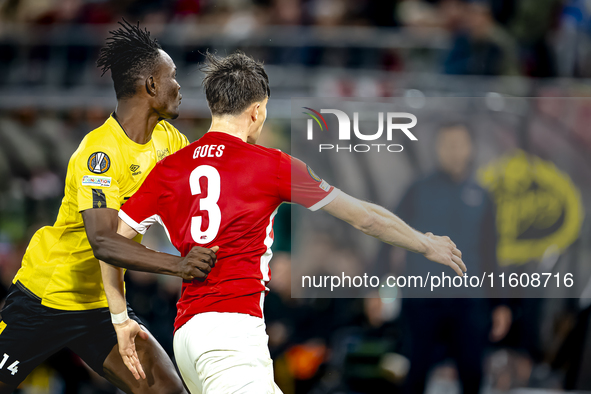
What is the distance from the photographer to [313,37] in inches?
308

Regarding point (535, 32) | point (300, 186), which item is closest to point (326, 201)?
point (300, 186)

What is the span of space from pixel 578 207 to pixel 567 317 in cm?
135

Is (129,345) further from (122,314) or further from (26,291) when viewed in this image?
(26,291)

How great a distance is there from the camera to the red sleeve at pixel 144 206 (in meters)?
3.22

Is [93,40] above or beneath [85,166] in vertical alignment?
above

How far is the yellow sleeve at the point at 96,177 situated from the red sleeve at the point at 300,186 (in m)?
0.95

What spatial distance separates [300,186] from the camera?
3.15 meters

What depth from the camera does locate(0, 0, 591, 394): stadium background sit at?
609 centimetres

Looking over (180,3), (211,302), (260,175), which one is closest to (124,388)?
(211,302)

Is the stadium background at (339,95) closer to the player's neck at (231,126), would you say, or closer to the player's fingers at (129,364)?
the player's neck at (231,126)

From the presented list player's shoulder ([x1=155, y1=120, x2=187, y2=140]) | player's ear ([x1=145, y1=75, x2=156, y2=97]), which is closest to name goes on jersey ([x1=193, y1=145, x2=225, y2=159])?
player's ear ([x1=145, y1=75, x2=156, y2=97])

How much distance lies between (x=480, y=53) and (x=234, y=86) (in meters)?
4.48

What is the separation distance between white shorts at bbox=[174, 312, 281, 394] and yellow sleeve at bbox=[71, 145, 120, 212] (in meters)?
0.83

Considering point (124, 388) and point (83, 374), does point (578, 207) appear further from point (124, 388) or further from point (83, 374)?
point (83, 374)
